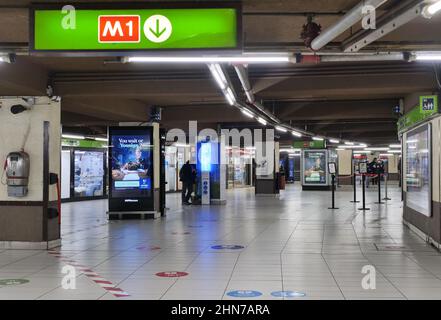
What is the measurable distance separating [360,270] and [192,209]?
11075 mm

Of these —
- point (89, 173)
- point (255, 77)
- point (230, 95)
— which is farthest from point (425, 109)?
point (89, 173)

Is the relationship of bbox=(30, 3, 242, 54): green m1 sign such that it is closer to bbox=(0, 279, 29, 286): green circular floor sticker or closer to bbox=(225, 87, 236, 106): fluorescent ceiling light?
bbox=(0, 279, 29, 286): green circular floor sticker

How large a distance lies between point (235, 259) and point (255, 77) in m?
3.86

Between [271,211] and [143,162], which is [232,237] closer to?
[143,162]

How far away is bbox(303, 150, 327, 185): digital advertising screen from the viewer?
98.5 ft

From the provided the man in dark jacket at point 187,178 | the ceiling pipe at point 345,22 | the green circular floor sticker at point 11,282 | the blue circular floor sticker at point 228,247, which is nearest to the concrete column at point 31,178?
the green circular floor sticker at point 11,282

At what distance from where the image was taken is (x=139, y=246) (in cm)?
959

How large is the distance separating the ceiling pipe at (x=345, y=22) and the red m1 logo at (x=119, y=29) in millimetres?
1751

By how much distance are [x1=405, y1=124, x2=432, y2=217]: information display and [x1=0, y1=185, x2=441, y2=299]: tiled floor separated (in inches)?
26.7

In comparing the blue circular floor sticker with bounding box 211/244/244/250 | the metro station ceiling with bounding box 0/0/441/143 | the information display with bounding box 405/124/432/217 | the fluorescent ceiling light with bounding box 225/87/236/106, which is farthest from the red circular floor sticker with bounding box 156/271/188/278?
the information display with bounding box 405/124/432/217

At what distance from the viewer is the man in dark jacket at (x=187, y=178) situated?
63.6ft

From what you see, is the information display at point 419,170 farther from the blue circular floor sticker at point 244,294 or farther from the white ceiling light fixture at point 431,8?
the white ceiling light fixture at point 431,8

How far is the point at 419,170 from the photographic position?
34.6 feet
